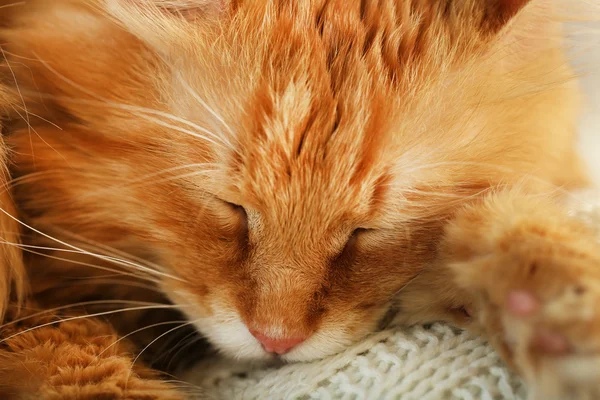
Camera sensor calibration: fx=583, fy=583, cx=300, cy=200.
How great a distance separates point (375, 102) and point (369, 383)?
17.5 inches

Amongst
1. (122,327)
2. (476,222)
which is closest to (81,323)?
(122,327)

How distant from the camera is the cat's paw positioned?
27.4 inches

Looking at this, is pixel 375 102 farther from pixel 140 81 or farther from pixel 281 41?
pixel 140 81

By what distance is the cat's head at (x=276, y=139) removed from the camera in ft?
3.00

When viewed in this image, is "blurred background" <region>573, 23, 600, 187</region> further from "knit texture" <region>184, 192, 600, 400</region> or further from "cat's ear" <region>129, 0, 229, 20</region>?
"cat's ear" <region>129, 0, 229, 20</region>

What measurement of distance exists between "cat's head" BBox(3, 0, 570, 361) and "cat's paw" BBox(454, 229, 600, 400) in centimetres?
19

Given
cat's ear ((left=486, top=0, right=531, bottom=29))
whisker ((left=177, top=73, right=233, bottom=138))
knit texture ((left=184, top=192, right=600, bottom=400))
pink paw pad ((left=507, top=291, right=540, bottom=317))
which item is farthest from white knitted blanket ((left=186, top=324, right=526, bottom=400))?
cat's ear ((left=486, top=0, right=531, bottom=29))

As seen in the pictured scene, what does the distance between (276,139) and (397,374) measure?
41 cm

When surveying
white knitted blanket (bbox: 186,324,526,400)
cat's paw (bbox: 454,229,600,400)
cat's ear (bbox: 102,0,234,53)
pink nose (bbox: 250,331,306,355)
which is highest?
cat's ear (bbox: 102,0,234,53)

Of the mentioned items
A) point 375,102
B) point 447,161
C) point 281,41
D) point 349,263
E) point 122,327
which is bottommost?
point 122,327

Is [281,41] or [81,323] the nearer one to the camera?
[281,41]

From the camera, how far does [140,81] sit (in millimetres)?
1005

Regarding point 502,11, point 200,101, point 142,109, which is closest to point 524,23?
point 502,11

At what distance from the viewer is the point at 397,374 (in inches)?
36.1
